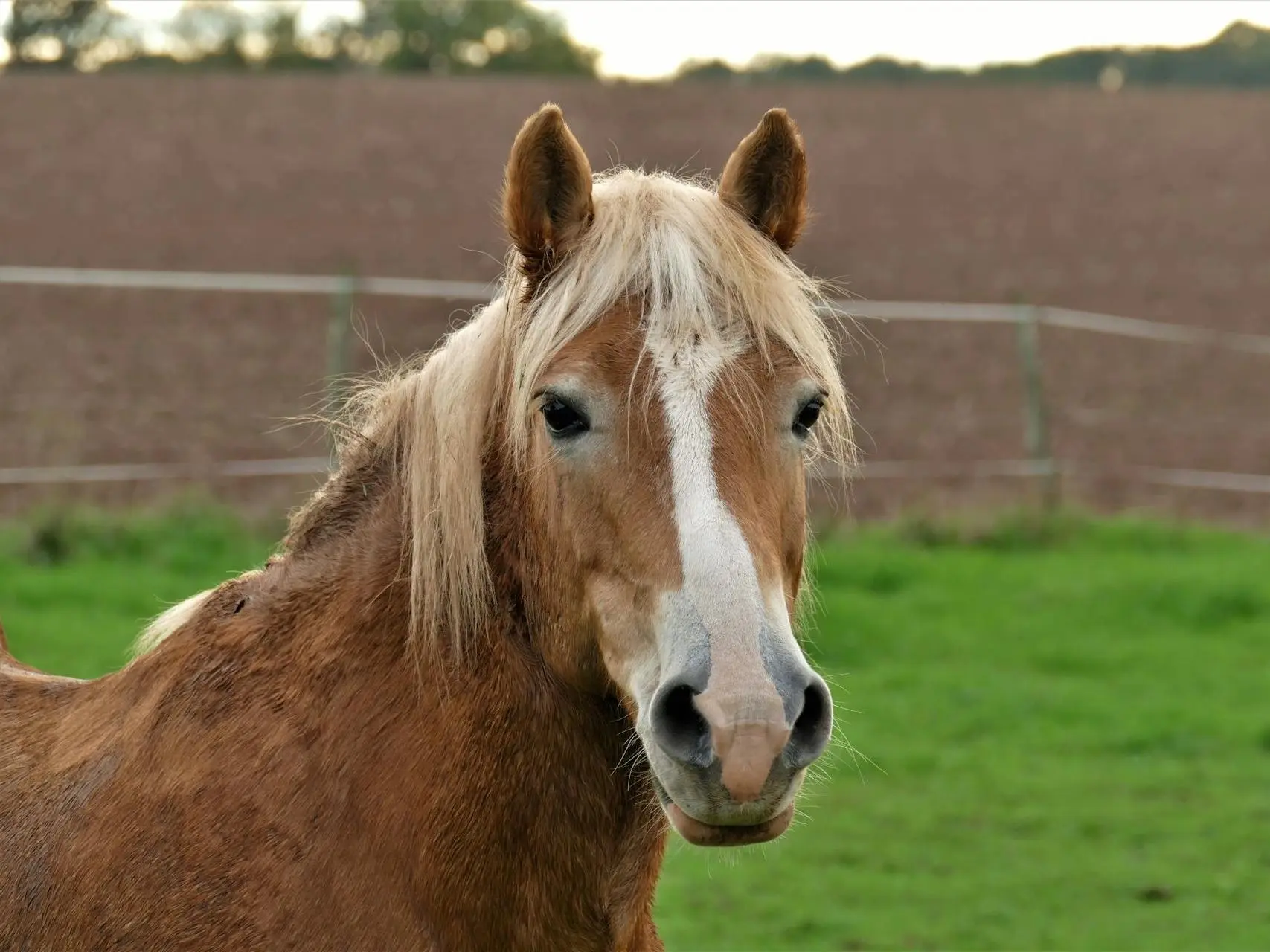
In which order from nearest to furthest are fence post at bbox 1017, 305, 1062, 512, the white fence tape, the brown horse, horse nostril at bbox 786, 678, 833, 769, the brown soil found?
horse nostril at bbox 786, 678, 833, 769
the brown horse
the white fence tape
fence post at bbox 1017, 305, 1062, 512
the brown soil

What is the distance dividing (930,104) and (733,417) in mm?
32952

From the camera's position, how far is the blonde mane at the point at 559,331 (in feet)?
9.04

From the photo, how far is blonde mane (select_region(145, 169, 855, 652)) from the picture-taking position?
9.04 feet

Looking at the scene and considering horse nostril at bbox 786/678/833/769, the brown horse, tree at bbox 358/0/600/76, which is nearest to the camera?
horse nostril at bbox 786/678/833/769

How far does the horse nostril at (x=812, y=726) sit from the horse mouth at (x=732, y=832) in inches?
3.9

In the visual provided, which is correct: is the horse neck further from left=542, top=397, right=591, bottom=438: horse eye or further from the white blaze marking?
the white blaze marking

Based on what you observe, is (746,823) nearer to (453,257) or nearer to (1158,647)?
(1158,647)

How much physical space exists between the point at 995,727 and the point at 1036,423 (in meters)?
4.55

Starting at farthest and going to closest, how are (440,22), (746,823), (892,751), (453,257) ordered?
(440,22) → (453,257) → (892,751) → (746,823)

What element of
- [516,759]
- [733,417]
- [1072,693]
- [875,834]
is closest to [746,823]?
[516,759]

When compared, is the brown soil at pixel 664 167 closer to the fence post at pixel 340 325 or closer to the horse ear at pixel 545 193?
the fence post at pixel 340 325

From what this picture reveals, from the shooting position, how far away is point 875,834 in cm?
656

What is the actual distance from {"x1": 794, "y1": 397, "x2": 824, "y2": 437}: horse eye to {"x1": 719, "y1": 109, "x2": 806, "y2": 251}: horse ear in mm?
400

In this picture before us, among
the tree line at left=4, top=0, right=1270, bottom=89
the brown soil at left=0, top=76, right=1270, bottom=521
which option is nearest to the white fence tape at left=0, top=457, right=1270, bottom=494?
the brown soil at left=0, top=76, right=1270, bottom=521
